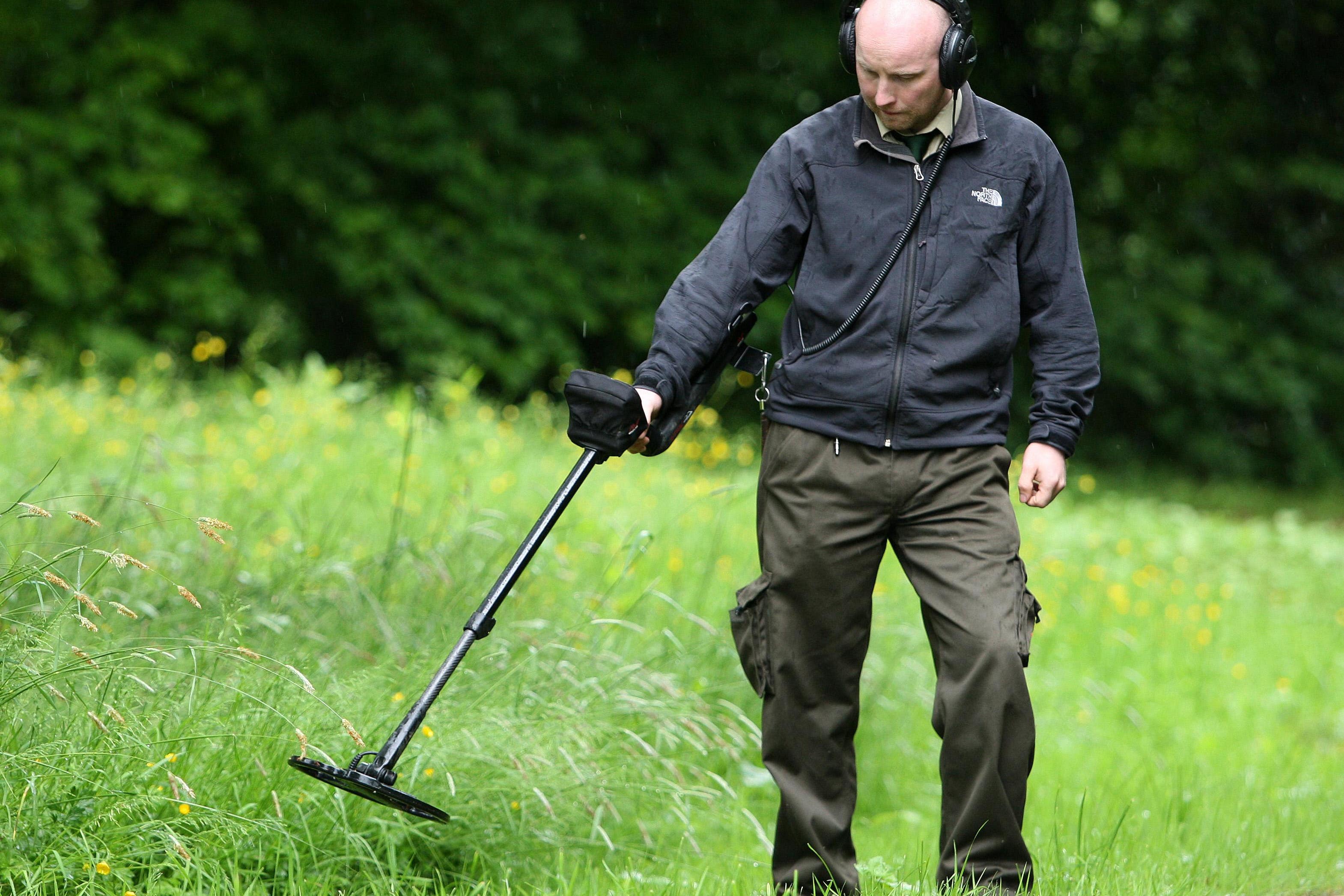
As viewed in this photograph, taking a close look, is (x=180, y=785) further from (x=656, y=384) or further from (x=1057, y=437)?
(x=1057, y=437)

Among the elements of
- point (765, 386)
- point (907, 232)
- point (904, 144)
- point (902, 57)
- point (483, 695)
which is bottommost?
point (483, 695)

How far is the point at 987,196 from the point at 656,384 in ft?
2.64

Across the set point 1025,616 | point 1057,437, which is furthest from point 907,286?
point 1025,616

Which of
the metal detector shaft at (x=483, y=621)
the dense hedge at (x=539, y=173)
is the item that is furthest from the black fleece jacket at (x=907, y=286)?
the dense hedge at (x=539, y=173)

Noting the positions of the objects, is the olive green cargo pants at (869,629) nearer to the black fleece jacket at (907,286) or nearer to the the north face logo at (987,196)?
the black fleece jacket at (907,286)

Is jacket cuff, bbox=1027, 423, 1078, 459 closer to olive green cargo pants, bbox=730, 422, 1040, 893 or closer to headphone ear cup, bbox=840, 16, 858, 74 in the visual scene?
olive green cargo pants, bbox=730, 422, 1040, 893

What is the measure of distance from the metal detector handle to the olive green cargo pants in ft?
0.60

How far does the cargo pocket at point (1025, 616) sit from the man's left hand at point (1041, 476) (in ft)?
0.45

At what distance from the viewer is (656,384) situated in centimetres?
283

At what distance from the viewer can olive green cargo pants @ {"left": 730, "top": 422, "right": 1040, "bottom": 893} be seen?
2711mm

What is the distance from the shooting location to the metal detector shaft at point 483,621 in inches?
97.1

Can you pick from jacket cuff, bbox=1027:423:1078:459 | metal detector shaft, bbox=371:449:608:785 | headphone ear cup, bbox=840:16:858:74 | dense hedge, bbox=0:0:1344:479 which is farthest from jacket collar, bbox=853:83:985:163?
dense hedge, bbox=0:0:1344:479

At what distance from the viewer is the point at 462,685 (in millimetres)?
3443

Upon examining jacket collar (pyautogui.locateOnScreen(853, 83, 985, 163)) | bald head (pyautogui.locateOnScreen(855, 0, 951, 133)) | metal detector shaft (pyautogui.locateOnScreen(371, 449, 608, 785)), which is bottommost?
metal detector shaft (pyautogui.locateOnScreen(371, 449, 608, 785))
